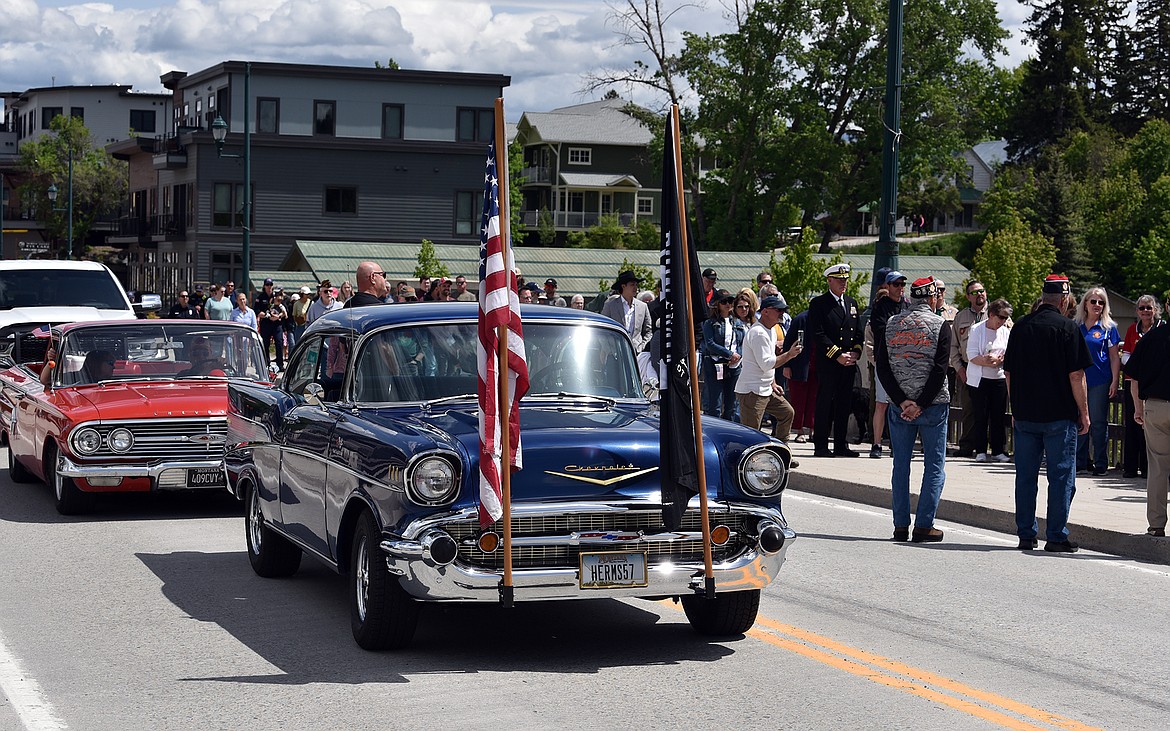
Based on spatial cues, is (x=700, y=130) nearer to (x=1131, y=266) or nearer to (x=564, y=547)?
(x=1131, y=266)

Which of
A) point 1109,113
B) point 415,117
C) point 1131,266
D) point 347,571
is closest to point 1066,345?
point 347,571

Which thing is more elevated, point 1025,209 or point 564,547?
point 1025,209

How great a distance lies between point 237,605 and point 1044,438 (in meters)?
6.26

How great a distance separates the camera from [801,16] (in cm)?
6406

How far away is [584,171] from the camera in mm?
104938

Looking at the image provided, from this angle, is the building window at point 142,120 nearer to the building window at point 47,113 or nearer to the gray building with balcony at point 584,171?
the building window at point 47,113

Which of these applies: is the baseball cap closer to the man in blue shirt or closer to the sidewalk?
the man in blue shirt

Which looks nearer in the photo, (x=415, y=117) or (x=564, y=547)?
(x=564, y=547)

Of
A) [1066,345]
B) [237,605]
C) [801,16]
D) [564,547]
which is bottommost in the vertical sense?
[237,605]

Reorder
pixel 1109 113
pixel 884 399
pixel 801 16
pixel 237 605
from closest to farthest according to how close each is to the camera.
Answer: pixel 237 605 < pixel 884 399 < pixel 801 16 < pixel 1109 113

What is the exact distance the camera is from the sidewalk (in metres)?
12.4

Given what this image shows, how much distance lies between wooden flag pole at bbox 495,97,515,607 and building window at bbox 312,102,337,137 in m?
63.1

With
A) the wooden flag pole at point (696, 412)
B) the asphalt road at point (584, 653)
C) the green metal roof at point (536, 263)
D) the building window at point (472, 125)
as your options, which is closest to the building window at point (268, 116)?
the building window at point (472, 125)

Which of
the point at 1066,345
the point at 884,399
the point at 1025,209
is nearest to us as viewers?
the point at 1066,345
